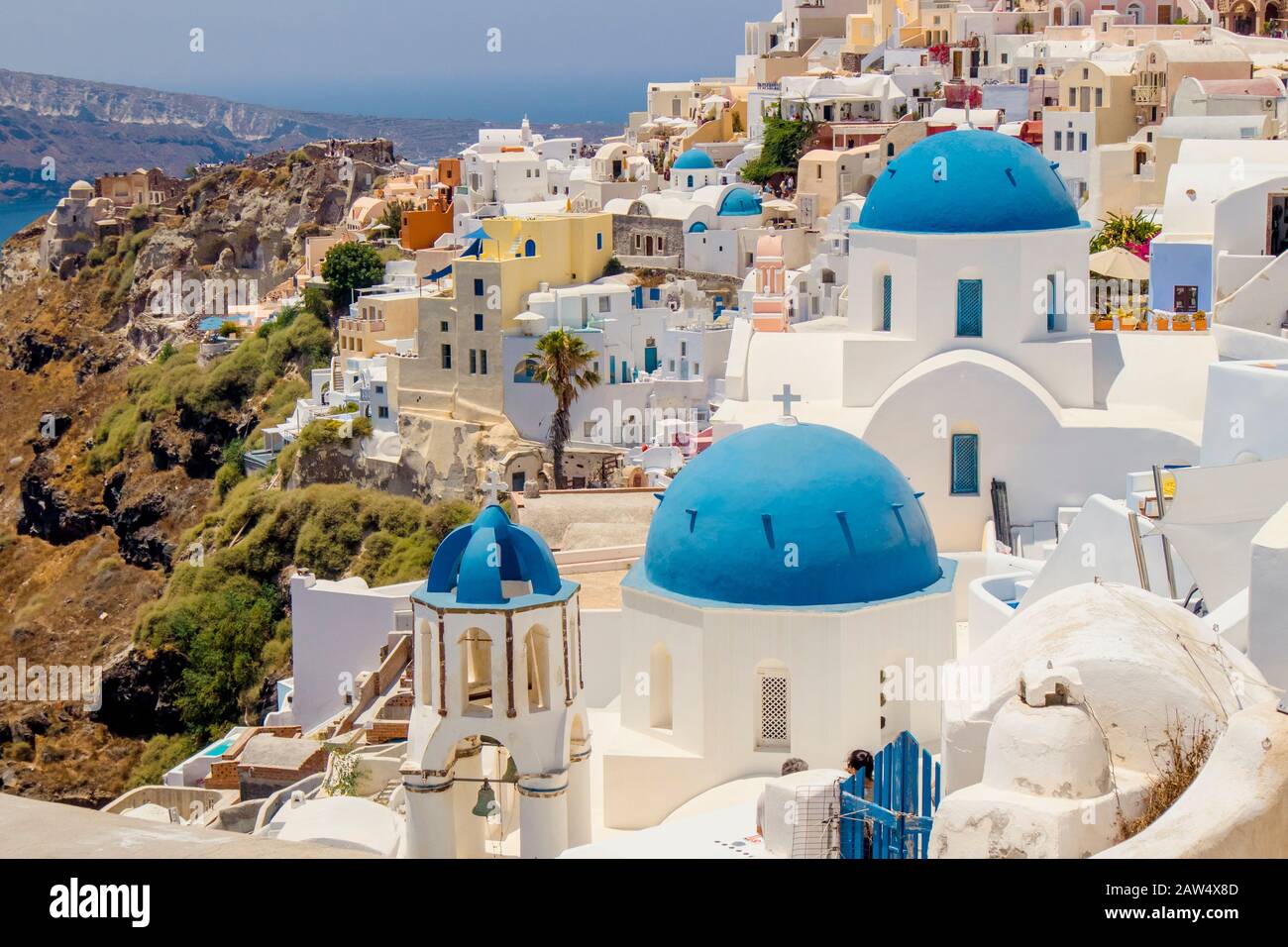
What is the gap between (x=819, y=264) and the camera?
146 ft

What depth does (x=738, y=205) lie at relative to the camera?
166 feet

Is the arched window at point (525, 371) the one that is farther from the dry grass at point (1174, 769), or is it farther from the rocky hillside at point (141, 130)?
the rocky hillside at point (141, 130)

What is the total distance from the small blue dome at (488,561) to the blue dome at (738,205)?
3609 centimetres

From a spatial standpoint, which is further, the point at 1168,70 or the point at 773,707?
the point at 1168,70

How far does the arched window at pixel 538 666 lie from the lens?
14.8 metres

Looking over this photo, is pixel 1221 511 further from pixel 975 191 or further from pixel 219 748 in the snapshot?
pixel 219 748

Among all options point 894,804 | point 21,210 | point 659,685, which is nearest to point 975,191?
point 659,685

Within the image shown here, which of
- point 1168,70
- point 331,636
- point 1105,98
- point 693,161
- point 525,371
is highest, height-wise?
point 1168,70

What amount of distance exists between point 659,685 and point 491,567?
84.9 inches

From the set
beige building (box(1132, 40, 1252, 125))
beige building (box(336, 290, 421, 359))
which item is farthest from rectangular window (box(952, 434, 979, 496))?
beige building (box(336, 290, 421, 359))

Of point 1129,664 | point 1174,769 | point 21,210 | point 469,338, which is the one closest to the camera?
point 1174,769

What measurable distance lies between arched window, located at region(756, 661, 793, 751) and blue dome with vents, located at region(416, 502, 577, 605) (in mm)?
1726
